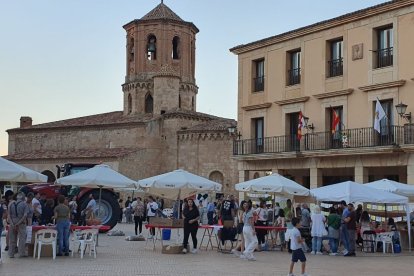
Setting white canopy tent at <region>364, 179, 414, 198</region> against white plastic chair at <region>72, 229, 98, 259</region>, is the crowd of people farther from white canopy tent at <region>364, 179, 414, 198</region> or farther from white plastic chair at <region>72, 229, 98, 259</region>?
white canopy tent at <region>364, 179, 414, 198</region>

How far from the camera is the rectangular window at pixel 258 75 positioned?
1380 inches

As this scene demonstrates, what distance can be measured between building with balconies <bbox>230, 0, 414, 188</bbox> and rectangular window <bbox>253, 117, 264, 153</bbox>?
50 mm

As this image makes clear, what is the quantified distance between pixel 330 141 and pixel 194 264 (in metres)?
15.4

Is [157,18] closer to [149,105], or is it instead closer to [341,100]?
[149,105]

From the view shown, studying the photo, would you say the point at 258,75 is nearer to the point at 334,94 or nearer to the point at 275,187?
the point at 334,94

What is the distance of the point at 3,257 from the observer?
17.3m

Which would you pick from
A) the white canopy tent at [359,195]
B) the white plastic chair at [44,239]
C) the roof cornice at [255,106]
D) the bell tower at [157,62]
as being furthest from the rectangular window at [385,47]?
the bell tower at [157,62]

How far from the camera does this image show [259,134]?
35281mm

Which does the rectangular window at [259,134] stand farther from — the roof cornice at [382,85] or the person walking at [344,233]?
the person walking at [344,233]

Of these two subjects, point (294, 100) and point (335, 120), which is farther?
point (294, 100)

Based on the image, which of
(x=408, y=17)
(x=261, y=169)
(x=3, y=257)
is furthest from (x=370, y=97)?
(x=3, y=257)

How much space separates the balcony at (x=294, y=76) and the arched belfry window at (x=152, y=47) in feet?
77.8

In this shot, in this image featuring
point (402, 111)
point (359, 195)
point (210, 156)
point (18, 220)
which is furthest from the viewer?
point (210, 156)

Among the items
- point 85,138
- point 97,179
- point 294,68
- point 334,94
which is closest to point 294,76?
point 294,68
